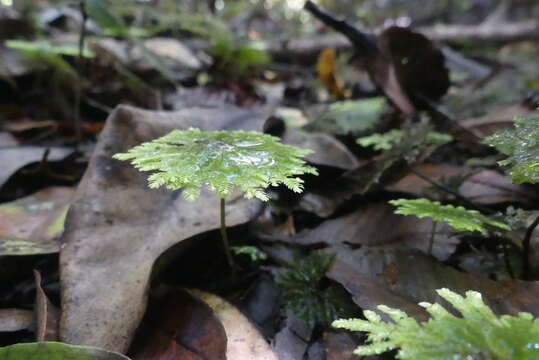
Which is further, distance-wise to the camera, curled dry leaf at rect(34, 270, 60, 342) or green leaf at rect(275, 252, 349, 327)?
green leaf at rect(275, 252, 349, 327)

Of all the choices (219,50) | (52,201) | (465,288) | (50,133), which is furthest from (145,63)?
(465,288)

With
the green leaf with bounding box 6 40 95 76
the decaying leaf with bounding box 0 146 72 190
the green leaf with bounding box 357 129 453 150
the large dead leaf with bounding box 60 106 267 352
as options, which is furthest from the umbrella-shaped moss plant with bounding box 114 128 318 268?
the green leaf with bounding box 6 40 95 76

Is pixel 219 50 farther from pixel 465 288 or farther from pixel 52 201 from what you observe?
pixel 465 288

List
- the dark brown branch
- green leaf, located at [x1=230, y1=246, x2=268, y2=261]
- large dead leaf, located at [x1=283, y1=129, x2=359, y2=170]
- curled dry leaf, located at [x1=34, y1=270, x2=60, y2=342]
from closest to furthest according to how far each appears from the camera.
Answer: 1. curled dry leaf, located at [x1=34, y1=270, x2=60, y2=342]
2. green leaf, located at [x1=230, y1=246, x2=268, y2=261]
3. large dead leaf, located at [x1=283, y1=129, x2=359, y2=170]
4. the dark brown branch

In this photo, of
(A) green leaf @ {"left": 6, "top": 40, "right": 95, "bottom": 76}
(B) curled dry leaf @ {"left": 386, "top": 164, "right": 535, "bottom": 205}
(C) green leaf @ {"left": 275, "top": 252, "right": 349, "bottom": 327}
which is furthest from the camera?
(A) green leaf @ {"left": 6, "top": 40, "right": 95, "bottom": 76}

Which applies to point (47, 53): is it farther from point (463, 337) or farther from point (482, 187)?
point (463, 337)

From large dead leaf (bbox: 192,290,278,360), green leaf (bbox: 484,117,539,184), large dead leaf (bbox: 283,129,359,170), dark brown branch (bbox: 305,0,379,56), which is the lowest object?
large dead leaf (bbox: 192,290,278,360)

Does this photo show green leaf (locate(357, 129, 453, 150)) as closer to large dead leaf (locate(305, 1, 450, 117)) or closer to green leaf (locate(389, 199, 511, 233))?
large dead leaf (locate(305, 1, 450, 117))

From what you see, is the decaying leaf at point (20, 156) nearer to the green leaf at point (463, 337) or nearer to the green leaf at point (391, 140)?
the green leaf at point (391, 140)
